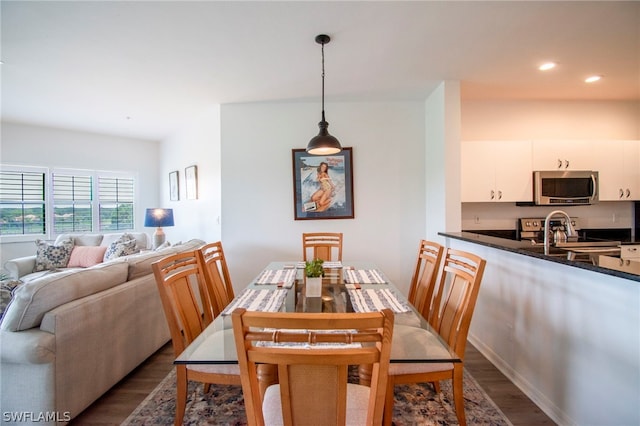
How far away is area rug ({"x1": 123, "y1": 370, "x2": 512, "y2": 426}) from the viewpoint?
1672mm

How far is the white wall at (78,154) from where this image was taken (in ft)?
14.0

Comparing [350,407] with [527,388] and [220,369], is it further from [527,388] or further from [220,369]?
[527,388]

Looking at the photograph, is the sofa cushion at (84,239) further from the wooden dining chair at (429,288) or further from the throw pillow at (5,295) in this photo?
the wooden dining chair at (429,288)

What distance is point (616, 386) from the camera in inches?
52.2

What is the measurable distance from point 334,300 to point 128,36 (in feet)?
7.98

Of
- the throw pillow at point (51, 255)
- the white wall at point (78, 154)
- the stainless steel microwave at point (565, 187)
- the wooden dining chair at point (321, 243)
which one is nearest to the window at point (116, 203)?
the white wall at point (78, 154)

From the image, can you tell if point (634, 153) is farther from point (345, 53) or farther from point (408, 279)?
point (345, 53)

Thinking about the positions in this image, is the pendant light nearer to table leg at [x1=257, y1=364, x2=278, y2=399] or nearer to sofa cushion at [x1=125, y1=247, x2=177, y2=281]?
table leg at [x1=257, y1=364, x2=278, y2=399]

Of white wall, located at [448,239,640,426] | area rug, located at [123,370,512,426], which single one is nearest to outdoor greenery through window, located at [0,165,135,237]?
area rug, located at [123,370,512,426]

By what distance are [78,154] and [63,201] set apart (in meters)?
0.84

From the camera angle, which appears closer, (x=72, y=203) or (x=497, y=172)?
(x=497, y=172)

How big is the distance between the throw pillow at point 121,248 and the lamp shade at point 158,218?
376 millimetres

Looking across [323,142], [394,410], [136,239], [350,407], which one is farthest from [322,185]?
[136,239]

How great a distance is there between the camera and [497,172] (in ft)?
10.4
